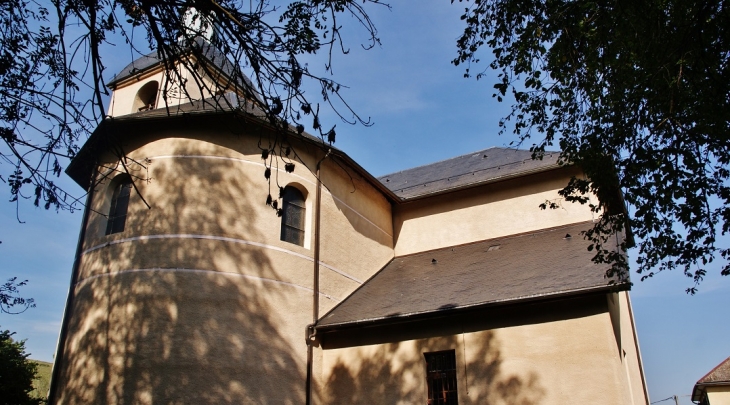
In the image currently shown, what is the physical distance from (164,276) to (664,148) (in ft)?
28.4

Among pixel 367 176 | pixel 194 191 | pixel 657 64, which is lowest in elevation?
pixel 657 64

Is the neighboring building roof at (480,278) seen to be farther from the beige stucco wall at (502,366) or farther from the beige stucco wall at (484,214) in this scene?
the beige stucco wall at (502,366)

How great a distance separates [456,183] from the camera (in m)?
16.6

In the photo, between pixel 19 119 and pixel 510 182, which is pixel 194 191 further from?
pixel 510 182

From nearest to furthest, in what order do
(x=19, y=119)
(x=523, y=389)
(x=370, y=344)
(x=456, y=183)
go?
(x=19, y=119) → (x=523, y=389) → (x=370, y=344) → (x=456, y=183)

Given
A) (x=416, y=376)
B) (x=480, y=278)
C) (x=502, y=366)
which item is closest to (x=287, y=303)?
(x=416, y=376)

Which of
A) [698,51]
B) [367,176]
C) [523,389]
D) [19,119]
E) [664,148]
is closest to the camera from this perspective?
[19,119]

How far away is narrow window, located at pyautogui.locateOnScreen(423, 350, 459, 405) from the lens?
10686 mm

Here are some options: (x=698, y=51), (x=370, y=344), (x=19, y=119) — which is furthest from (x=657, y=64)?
(x=370, y=344)

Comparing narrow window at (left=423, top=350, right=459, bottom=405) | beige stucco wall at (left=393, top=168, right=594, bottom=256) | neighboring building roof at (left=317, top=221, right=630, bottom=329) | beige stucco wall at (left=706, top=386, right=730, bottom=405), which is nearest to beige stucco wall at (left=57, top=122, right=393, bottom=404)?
neighboring building roof at (left=317, top=221, right=630, bottom=329)

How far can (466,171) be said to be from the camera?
17.5m

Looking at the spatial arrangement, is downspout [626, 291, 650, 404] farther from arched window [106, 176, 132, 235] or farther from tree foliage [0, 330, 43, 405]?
tree foliage [0, 330, 43, 405]

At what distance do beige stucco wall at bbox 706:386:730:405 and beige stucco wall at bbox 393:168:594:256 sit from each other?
55.0 ft

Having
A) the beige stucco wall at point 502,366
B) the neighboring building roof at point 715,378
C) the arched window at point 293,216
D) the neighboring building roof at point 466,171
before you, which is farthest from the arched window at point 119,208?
the neighboring building roof at point 715,378
